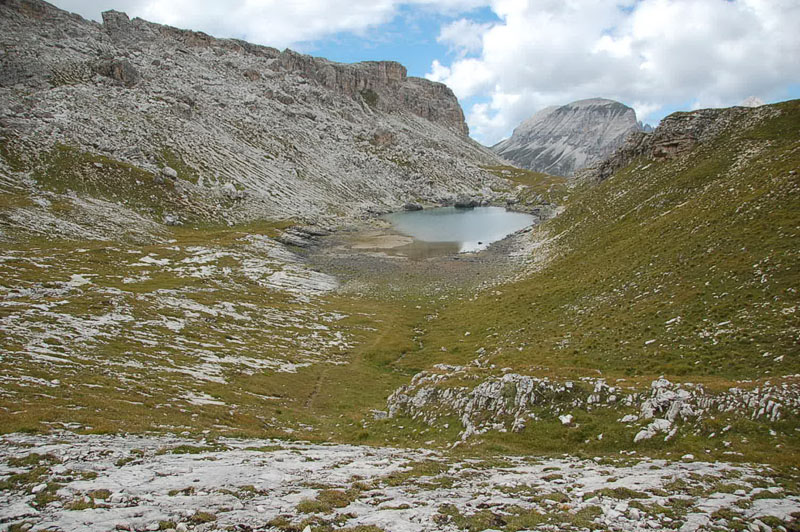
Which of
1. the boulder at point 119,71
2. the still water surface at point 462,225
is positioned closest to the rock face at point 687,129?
the still water surface at point 462,225

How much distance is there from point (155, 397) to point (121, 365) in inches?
252

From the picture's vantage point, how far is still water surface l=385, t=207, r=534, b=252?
128750 millimetres

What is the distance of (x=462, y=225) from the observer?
15862 cm

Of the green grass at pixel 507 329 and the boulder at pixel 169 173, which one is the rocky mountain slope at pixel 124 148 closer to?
the boulder at pixel 169 173

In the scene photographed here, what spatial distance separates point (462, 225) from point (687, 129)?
87774mm

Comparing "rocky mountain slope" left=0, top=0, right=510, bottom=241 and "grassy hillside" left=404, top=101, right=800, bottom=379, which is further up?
"rocky mountain slope" left=0, top=0, right=510, bottom=241

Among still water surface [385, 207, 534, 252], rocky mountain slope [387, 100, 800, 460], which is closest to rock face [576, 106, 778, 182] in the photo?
rocky mountain slope [387, 100, 800, 460]

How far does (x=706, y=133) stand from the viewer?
72.1 metres

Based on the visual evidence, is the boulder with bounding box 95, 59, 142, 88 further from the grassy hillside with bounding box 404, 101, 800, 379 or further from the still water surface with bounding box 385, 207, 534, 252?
the grassy hillside with bounding box 404, 101, 800, 379

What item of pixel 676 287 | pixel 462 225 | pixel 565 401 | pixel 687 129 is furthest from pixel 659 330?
pixel 462 225

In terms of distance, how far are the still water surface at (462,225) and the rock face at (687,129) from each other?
44161 millimetres

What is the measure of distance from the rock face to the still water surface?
44.2m

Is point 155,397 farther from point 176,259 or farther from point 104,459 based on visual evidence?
point 176,259

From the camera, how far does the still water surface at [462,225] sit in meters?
129
